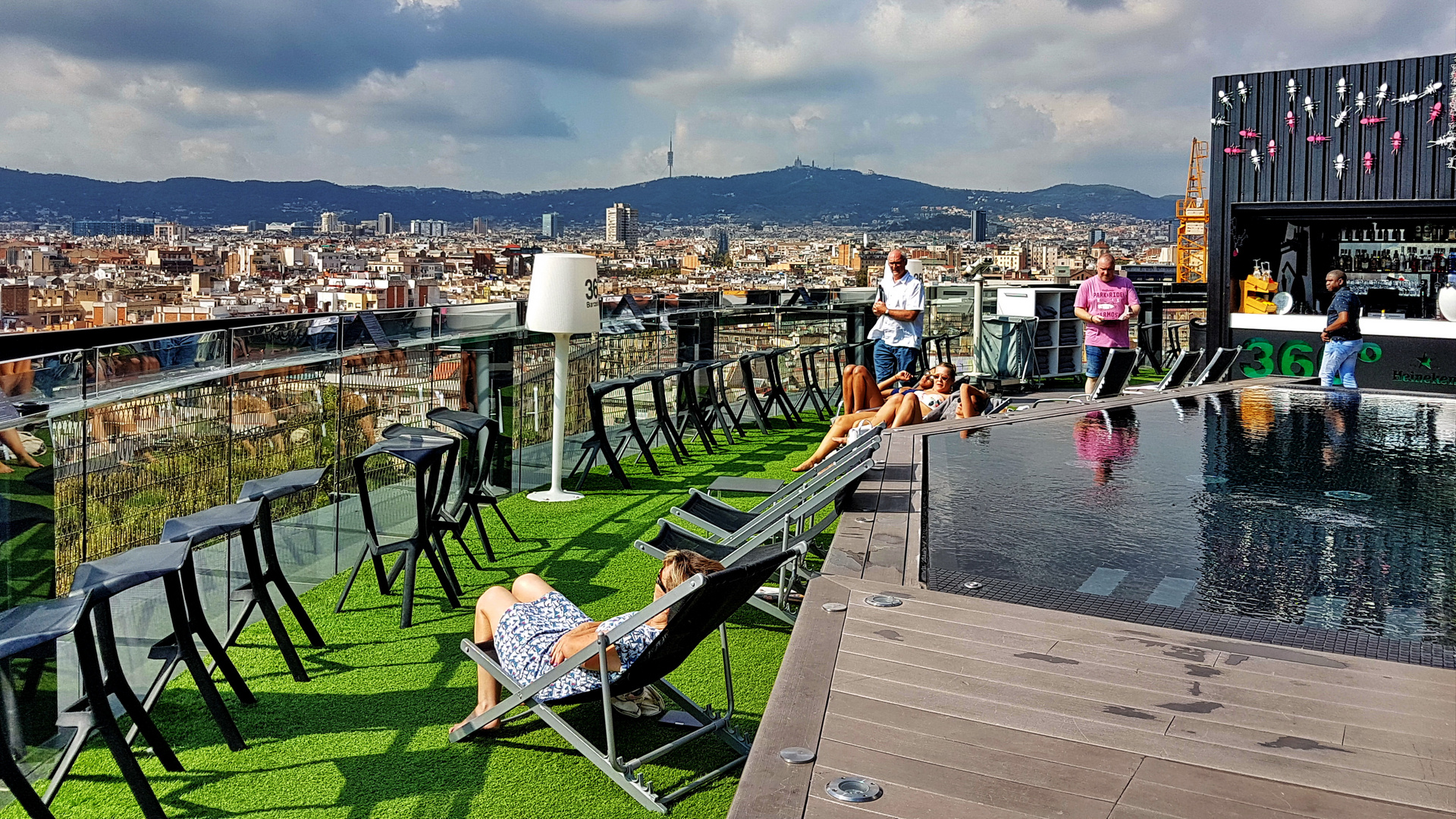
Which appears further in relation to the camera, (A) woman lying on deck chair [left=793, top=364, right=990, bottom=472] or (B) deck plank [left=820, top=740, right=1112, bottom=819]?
(A) woman lying on deck chair [left=793, top=364, right=990, bottom=472]

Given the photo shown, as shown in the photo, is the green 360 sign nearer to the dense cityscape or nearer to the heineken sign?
the heineken sign

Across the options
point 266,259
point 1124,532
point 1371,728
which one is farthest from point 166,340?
point 266,259

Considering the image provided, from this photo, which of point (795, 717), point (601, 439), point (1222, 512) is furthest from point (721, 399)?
point (795, 717)

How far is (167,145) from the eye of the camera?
70500 millimetres

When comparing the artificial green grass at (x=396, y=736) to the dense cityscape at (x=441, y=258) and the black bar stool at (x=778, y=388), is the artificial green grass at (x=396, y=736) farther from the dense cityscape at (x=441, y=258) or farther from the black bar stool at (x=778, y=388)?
the black bar stool at (x=778, y=388)

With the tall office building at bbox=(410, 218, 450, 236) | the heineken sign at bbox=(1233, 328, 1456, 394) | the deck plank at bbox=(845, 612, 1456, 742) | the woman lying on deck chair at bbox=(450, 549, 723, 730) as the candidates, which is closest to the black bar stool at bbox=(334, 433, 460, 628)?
the woman lying on deck chair at bbox=(450, 549, 723, 730)

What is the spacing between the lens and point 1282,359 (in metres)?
15.0

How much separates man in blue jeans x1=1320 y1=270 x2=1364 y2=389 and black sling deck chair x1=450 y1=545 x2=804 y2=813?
972cm

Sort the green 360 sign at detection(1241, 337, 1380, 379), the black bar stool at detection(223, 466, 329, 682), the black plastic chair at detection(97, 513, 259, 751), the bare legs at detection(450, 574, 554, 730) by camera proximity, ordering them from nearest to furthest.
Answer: the black plastic chair at detection(97, 513, 259, 751), the bare legs at detection(450, 574, 554, 730), the black bar stool at detection(223, 466, 329, 682), the green 360 sign at detection(1241, 337, 1380, 379)

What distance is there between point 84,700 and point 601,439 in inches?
207

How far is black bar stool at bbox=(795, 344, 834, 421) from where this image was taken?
1262 cm

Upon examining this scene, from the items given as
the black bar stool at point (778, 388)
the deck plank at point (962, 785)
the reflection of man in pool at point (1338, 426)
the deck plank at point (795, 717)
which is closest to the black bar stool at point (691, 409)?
the black bar stool at point (778, 388)

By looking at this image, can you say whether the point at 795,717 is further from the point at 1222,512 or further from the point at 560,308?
the point at 560,308

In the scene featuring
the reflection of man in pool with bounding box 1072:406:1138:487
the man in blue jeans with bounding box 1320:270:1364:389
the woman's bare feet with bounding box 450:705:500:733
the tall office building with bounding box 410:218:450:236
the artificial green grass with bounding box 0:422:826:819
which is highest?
the tall office building with bounding box 410:218:450:236
